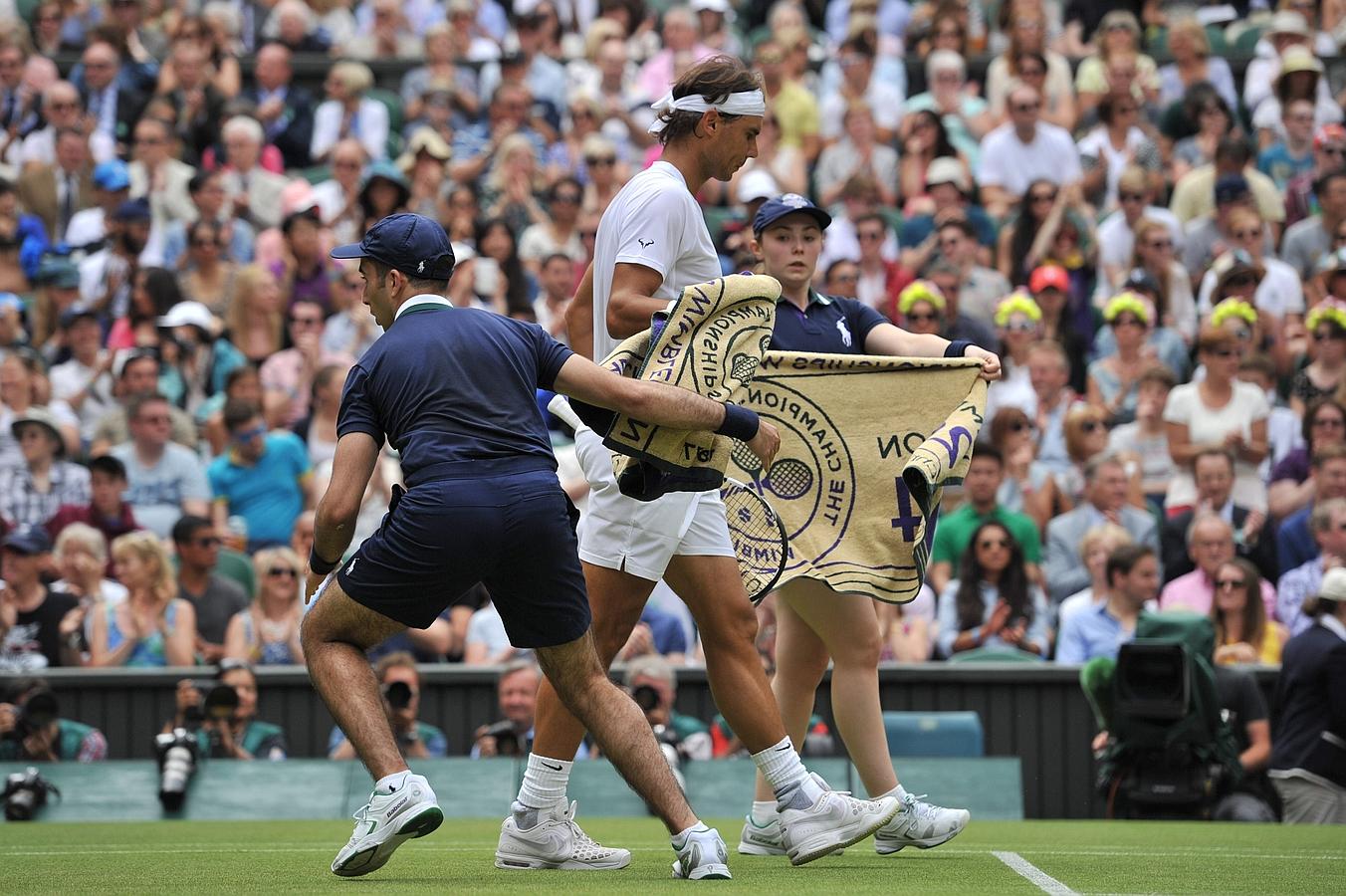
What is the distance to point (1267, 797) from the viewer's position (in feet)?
37.1

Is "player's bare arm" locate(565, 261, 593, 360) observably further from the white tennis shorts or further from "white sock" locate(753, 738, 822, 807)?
"white sock" locate(753, 738, 822, 807)

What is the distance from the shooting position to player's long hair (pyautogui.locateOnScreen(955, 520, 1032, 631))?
12414 mm

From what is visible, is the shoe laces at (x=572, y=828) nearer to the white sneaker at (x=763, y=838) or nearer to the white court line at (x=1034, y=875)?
the white sneaker at (x=763, y=838)

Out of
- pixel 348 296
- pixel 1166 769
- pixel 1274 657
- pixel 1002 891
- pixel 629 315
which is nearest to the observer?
pixel 1002 891

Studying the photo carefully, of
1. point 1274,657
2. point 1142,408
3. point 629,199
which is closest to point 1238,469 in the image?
point 1142,408

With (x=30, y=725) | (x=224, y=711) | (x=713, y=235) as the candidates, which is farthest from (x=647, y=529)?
(x=713, y=235)

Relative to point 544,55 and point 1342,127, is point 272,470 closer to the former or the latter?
point 544,55

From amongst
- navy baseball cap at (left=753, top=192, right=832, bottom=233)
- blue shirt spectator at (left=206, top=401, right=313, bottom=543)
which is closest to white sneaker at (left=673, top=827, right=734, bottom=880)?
navy baseball cap at (left=753, top=192, right=832, bottom=233)

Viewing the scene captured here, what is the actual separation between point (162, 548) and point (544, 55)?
7715mm

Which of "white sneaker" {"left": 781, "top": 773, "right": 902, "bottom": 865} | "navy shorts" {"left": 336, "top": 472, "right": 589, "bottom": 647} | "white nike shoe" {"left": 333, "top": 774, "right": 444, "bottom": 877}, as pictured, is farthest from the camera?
"white sneaker" {"left": 781, "top": 773, "right": 902, "bottom": 865}

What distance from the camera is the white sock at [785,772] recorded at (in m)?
6.57

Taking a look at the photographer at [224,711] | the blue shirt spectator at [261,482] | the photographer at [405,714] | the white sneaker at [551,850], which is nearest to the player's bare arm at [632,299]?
the white sneaker at [551,850]

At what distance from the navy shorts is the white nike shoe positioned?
0.51 metres

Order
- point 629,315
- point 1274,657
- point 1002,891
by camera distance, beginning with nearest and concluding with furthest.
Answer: point 1002,891
point 629,315
point 1274,657
